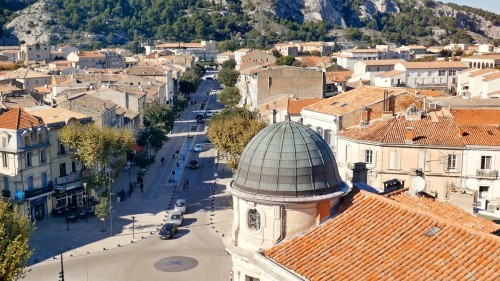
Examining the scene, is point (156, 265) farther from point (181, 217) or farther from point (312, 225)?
point (312, 225)

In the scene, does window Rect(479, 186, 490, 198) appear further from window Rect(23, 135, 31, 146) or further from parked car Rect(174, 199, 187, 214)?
window Rect(23, 135, 31, 146)

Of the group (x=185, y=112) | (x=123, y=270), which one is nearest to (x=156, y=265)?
(x=123, y=270)

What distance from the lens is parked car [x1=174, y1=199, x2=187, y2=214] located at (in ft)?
152

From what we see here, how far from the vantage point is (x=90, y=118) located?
51406 millimetres

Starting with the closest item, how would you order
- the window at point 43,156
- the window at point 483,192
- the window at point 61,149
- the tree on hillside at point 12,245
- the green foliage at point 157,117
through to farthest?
the tree on hillside at point 12,245 < the window at point 483,192 < the window at point 43,156 < the window at point 61,149 < the green foliage at point 157,117

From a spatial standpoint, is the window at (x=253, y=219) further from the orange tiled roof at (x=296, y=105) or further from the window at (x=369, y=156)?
the orange tiled roof at (x=296, y=105)

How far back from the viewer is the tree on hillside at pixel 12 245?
2478 cm

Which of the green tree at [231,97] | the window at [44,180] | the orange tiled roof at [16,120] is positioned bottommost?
the window at [44,180]

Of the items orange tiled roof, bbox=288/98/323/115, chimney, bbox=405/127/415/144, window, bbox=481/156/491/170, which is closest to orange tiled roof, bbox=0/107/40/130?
orange tiled roof, bbox=288/98/323/115

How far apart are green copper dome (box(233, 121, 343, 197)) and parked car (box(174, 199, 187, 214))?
27536mm

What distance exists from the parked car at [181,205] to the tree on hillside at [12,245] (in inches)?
708

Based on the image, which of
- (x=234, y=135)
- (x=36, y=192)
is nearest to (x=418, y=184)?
(x=234, y=135)

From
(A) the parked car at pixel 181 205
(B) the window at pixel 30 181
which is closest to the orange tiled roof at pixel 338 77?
(A) the parked car at pixel 181 205

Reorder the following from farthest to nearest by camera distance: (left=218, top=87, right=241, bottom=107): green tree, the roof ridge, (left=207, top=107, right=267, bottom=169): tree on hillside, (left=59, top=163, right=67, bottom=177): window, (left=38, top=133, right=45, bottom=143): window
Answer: (left=218, top=87, right=241, bottom=107): green tree
(left=207, top=107, right=267, bottom=169): tree on hillside
(left=59, top=163, right=67, bottom=177): window
(left=38, top=133, right=45, bottom=143): window
the roof ridge
